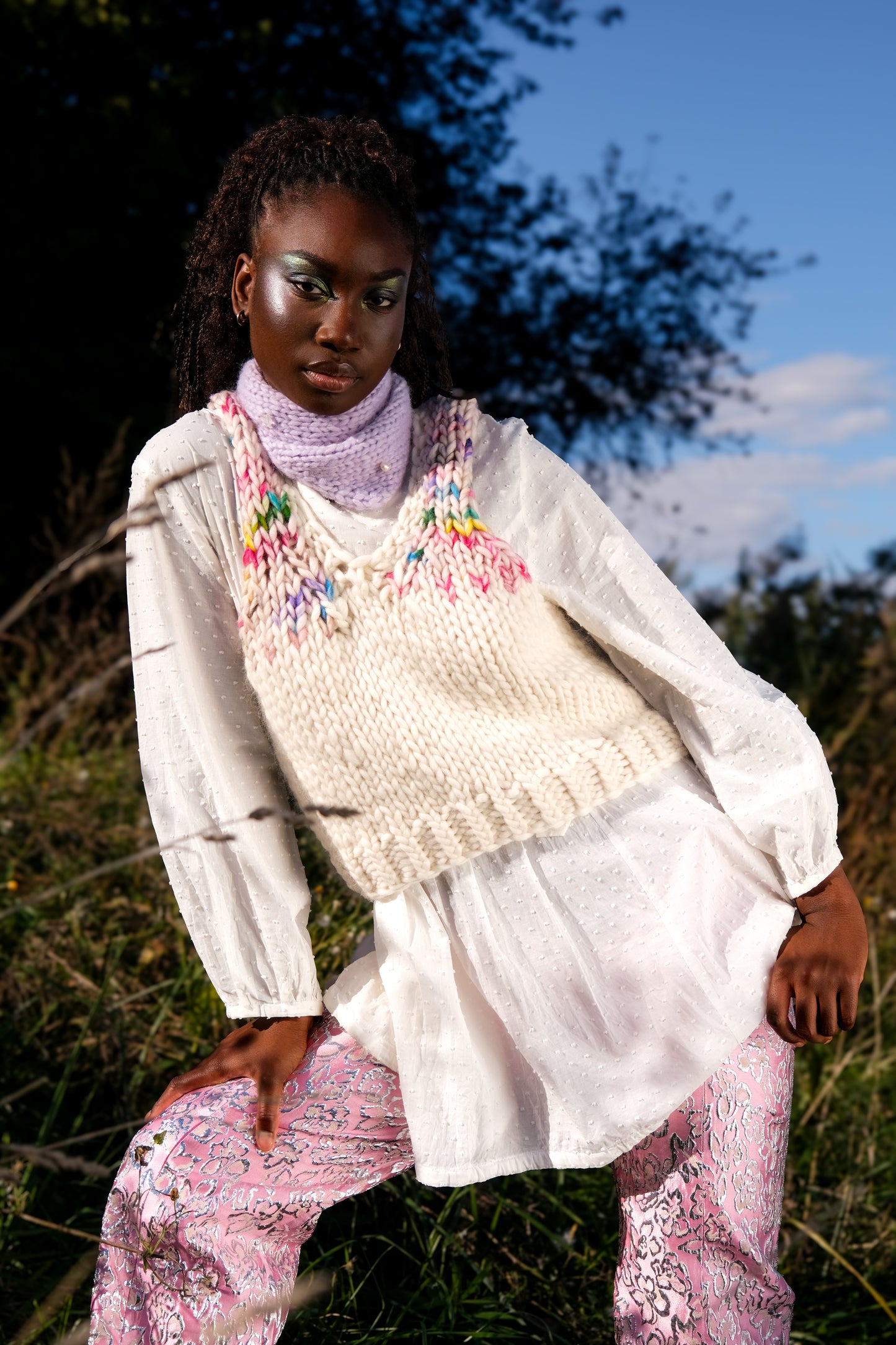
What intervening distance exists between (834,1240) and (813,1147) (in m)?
0.28

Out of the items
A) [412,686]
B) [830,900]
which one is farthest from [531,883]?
[830,900]

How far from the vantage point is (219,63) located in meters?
5.23

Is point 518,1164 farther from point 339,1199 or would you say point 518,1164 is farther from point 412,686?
point 412,686

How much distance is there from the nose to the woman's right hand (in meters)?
0.97

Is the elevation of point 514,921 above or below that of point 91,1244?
Result: above

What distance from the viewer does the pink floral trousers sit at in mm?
1509

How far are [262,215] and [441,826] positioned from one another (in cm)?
92

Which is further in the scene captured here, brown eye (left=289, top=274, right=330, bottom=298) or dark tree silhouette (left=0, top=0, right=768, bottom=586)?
dark tree silhouette (left=0, top=0, right=768, bottom=586)

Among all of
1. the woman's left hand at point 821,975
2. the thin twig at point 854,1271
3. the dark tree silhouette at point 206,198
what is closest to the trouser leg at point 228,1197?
the woman's left hand at point 821,975

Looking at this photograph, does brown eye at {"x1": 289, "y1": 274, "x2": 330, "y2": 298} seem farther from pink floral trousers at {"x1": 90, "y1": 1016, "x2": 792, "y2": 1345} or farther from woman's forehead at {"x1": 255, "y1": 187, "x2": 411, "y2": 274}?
pink floral trousers at {"x1": 90, "y1": 1016, "x2": 792, "y2": 1345}

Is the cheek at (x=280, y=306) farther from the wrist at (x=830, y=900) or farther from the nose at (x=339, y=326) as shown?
the wrist at (x=830, y=900)

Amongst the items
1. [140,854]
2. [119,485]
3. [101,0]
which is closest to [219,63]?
[101,0]

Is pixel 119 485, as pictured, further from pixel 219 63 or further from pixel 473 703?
pixel 473 703

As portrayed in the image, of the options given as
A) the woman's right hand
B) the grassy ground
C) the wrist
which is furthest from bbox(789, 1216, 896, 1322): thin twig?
the woman's right hand
